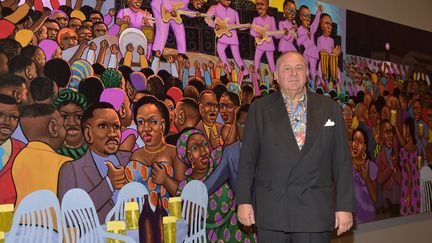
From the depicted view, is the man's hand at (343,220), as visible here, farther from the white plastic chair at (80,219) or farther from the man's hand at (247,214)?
the white plastic chair at (80,219)

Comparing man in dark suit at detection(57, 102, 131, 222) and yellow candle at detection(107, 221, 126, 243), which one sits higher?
man in dark suit at detection(57, 102, 131, 222)

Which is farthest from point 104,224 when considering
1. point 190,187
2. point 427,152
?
point 427,152

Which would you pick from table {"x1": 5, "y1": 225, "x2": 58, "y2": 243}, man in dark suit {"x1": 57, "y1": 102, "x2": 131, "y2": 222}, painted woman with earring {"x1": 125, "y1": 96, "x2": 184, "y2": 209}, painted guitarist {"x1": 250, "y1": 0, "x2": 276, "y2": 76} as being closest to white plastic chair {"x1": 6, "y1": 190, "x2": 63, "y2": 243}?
table {"x1": 5, "y1": 225, "x2": 58, "y2": 243}

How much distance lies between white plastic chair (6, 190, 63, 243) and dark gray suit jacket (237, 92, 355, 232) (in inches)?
35.8

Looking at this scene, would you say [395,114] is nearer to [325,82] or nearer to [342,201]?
[325,82]

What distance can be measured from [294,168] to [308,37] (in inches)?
68.8

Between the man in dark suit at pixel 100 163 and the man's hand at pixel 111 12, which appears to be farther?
the man's hand at pixel 111 12

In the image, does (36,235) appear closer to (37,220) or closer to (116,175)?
(37,220)

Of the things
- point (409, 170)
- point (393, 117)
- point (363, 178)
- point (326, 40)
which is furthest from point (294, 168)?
point (409, 170)

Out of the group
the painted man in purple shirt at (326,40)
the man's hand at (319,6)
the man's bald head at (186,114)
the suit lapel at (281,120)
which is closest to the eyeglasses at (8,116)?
the man's bald head at (186,114)

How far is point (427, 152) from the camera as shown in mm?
5090

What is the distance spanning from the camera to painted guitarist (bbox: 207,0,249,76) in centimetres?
335

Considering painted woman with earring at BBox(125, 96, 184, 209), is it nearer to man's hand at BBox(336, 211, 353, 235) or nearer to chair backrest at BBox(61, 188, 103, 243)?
chair backrest at BBox(61, 188, 103, 243)

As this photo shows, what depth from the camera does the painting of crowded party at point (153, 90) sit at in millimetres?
2479
